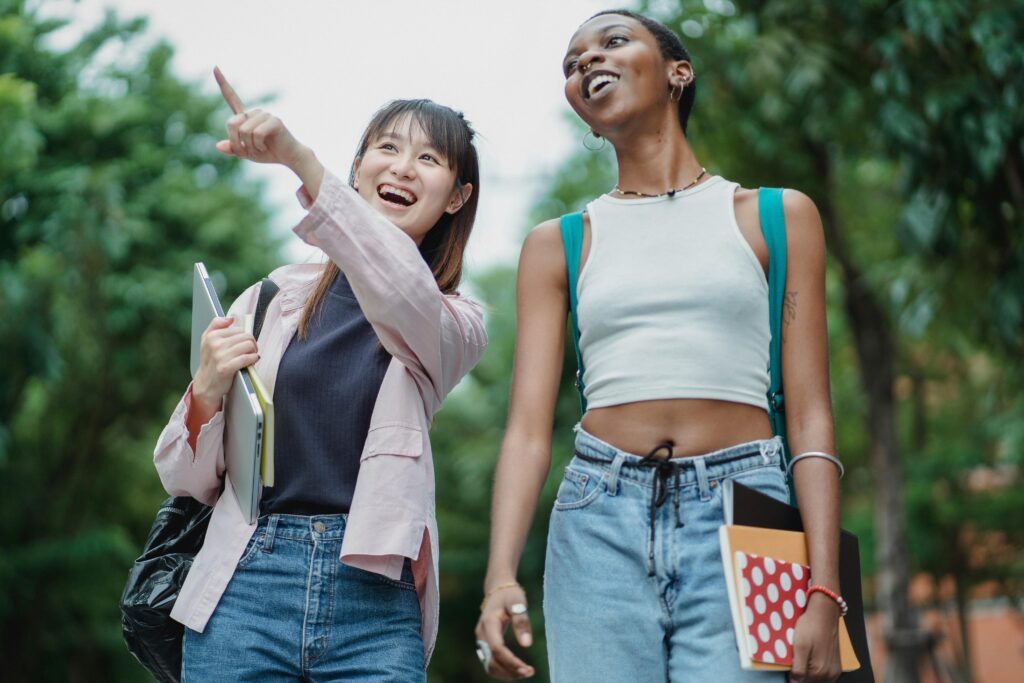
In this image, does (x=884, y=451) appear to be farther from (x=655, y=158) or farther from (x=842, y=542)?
(x=842, y=542)

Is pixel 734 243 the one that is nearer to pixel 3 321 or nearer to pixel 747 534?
pixel 747 534

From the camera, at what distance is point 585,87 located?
2.72m

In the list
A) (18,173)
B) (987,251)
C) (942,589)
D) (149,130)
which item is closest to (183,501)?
(987,251)

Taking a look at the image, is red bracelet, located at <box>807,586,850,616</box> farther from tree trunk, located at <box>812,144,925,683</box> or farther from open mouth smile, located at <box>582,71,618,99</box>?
tree trunk, located at <box>812,144,925,683</box>

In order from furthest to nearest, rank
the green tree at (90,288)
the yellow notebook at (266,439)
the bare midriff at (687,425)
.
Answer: the green tree at (90,288) < the bare midriff at (687,425) < the yellow notebook at (266,439)

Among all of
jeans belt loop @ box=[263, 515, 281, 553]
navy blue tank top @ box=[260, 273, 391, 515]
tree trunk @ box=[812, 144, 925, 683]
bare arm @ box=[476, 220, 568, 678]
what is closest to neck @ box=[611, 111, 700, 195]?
bare arm @ box=[476, 220, 568, 678]

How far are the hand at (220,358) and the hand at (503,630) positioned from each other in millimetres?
670

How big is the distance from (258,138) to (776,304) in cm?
108

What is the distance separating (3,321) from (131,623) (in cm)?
639

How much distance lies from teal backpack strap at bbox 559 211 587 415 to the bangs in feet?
0.97

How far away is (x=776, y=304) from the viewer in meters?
2.54

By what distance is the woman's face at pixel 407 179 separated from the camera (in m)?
2.70

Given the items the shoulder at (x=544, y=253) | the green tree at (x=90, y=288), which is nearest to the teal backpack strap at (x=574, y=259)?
the shoulder at (x=544, y=253)

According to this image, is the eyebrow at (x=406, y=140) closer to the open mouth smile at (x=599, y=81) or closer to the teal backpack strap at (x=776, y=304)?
the open mouth smile at (x=599, y=81)
